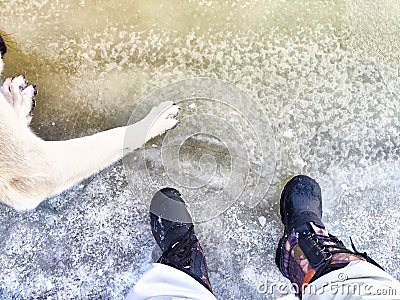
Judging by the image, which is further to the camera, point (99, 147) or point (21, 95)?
point (21, 95)

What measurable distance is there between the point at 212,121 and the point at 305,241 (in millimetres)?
627

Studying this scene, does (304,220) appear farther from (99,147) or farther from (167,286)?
(99,147)

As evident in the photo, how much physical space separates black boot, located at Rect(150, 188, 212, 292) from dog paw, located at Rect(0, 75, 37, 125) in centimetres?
66

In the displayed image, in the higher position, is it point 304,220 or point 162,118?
point 162,118

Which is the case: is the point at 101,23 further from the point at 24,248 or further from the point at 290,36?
the point at 24,248

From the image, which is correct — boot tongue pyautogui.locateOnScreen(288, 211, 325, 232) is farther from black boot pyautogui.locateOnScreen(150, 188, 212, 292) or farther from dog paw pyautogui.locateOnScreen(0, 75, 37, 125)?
dog paw pyautogui.locateOnScreen(0, 75, 37, 125)

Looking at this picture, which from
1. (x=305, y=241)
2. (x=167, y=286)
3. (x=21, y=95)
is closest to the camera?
(x=167, y=286)

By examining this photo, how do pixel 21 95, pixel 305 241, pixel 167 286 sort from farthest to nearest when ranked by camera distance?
pixel 21 95 < pixel 305 241 < pixel 167 286

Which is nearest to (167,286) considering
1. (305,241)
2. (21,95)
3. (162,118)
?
(305,241)

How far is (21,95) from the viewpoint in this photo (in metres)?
1.81

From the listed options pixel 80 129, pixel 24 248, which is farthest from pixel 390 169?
pixel 24 248

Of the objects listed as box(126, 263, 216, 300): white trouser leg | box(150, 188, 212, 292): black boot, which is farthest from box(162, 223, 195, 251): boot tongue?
box(126, 263, 216, 300): white trouser leg

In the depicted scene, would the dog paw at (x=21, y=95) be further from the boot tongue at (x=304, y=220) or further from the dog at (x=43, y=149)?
the boot tongue at (x=304, y=220)

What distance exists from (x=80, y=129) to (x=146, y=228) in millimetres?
513
